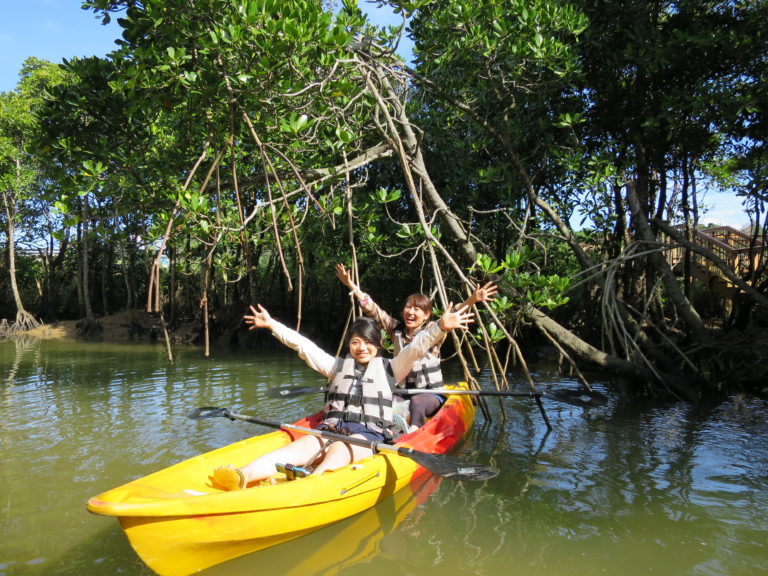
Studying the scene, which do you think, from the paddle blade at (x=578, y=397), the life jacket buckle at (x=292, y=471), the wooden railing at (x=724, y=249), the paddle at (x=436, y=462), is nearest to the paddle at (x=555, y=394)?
the paddle blade at (x=578, y=397)

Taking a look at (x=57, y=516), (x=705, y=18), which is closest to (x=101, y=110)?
(x=57, y=516)

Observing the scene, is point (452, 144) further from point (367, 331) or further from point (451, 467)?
point (451, 467)

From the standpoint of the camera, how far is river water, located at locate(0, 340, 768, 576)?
2832 millimetres

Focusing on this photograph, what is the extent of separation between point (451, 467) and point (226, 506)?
1268mm

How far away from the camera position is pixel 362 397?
145 inches

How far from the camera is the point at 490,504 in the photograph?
3.57m

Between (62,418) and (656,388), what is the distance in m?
6.66

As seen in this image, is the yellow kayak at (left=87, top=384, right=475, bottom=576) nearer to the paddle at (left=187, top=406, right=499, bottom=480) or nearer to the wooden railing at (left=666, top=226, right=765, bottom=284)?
the paddle at (left=187, top=406, right=499, bottom=480)

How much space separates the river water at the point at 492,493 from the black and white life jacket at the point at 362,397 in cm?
55

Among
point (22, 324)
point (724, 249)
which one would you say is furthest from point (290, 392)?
point (22, 324)

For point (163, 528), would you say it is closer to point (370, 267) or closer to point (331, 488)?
point (331, 488)

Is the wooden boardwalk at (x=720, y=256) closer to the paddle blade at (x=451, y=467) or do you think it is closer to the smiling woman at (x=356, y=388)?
the smiling woman at (x=356, y=388)

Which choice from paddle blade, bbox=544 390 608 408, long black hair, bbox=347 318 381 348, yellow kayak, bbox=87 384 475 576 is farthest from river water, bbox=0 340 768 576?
long black hair, bbox=347 318 381 348

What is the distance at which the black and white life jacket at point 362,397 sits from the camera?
3656mm
